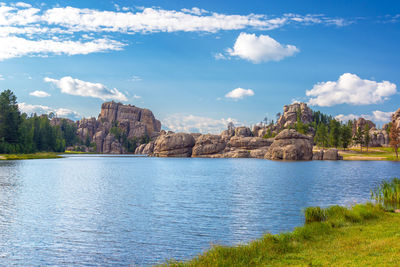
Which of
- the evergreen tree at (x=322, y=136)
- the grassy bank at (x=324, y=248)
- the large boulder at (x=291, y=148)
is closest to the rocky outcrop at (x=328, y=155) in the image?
the large boulder at (x=291, y=148)

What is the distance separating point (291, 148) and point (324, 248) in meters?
115

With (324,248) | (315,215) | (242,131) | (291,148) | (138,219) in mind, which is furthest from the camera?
(242,131)

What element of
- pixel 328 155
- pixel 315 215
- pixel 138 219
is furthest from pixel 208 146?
pixel 315 215

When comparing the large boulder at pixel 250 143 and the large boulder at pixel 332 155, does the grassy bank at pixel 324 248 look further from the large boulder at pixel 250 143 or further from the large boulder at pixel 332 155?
the large boulder at pixel 250 143

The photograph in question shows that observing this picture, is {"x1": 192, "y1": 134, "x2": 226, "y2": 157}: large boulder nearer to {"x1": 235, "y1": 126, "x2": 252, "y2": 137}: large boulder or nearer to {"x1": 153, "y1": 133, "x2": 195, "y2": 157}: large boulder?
{"x1": 153, "y1": 133, "x2": 195, "y2": 157}: large boulder

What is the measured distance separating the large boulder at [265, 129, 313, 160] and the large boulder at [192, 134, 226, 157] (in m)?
29.6

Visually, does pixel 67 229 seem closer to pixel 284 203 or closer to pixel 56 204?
pixel 56 204

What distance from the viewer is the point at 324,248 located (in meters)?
14.7

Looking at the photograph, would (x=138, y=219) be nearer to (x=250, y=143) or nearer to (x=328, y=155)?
(x=328, y=155)

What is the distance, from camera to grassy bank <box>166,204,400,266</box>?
12438 millimetres

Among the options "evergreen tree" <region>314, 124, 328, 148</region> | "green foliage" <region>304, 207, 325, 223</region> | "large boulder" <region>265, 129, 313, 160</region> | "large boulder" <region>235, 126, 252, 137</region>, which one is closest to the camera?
"green foliage" <region>304, 207, 325, 223</region>

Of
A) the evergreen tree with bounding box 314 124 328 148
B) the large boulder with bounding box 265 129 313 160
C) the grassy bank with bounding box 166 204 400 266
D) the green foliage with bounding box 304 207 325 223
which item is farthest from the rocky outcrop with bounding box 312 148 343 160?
the grassy bank with bounding box 166 204 400 266

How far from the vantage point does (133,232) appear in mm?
22125

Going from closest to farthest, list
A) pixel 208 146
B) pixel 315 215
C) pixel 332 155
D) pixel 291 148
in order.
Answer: pixel 315 215, pixel 291 148, pixel 332 155, pixel 208 146
